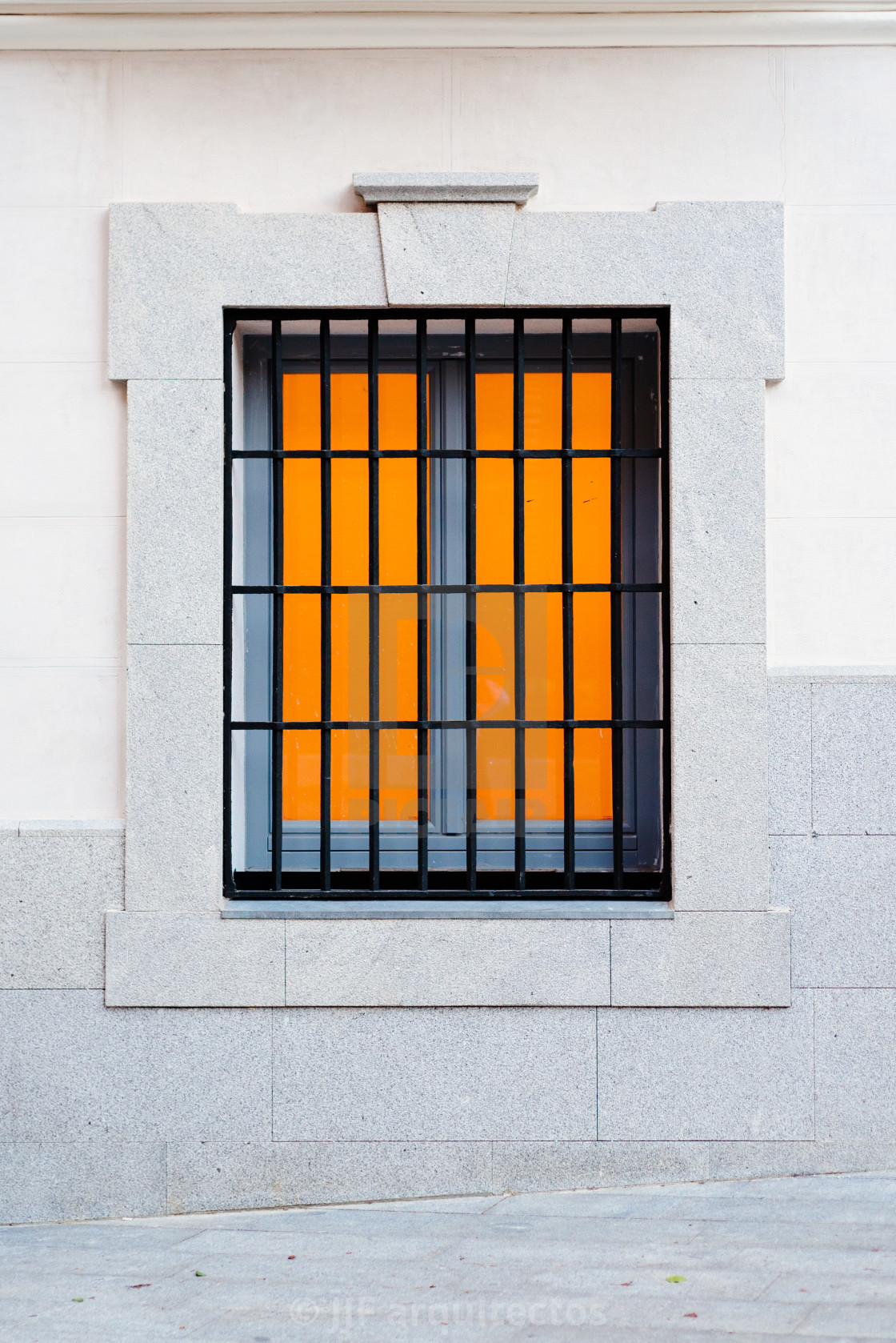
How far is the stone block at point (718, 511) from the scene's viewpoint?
17.0 feet

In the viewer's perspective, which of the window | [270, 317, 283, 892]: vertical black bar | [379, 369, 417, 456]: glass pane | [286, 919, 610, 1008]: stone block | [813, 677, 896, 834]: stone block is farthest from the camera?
[379, 369, 417, 456]: glass pane

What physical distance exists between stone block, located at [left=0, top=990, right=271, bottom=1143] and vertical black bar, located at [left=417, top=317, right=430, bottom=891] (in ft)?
3.36

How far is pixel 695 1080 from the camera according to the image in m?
5.13

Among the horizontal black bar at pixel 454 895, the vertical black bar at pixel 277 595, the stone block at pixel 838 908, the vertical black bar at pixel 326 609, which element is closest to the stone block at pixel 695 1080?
the stone block at pixel 838 908

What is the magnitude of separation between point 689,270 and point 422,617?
191 cm

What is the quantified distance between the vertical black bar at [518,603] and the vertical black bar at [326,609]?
83 centimetres

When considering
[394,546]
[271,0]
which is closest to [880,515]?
[394,546]

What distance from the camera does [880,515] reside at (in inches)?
206

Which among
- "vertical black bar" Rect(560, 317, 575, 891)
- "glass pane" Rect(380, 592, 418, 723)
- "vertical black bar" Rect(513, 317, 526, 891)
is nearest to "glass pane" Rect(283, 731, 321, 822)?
"glass pane" Rect(380, 592, 418, 723)

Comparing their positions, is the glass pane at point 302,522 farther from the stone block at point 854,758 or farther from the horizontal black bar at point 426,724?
the stone block at point 854,758

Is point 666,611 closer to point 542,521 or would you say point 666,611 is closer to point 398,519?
point 542,521

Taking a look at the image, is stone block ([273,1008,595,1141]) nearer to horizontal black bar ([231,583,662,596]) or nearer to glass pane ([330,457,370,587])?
horizontal black bar ([231,583,662,596])

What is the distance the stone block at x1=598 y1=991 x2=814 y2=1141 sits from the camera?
5.13 meters

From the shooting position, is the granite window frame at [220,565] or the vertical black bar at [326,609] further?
the vertical black bar at [326,609]
